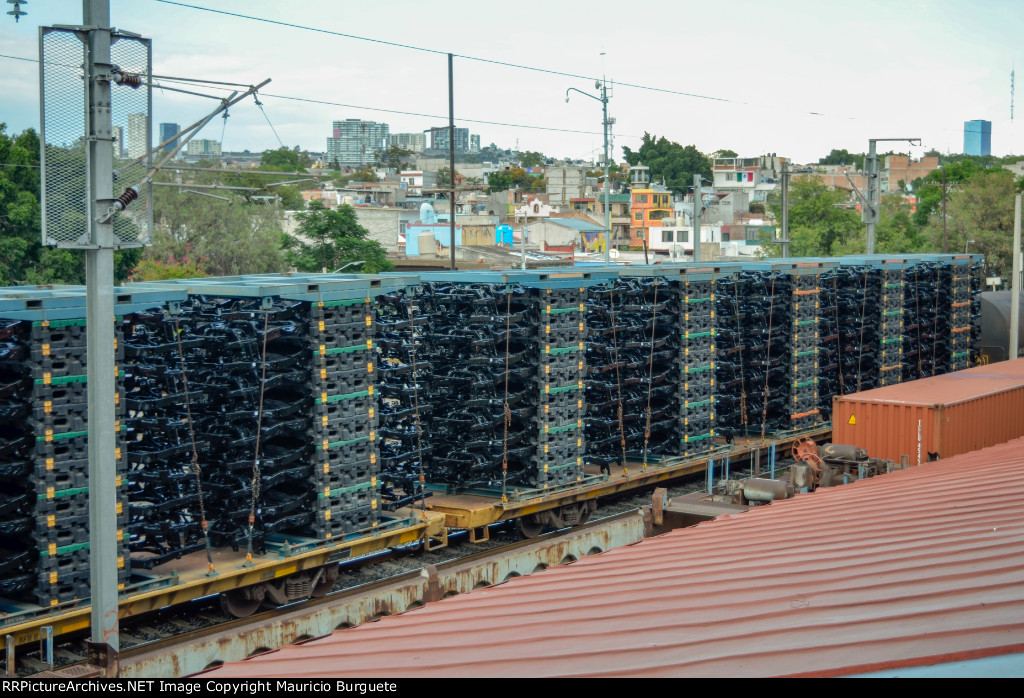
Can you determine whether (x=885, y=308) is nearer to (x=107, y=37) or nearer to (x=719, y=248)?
(x=107, y=37)

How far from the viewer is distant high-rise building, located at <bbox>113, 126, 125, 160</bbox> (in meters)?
11.8

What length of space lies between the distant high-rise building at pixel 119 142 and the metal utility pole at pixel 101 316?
0.15m

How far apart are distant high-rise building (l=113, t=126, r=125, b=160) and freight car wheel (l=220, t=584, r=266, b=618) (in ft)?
21.1

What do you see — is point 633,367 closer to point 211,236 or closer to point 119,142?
point 119,142

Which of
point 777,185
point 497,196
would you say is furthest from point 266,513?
point 777,185

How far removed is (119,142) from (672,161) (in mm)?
142553

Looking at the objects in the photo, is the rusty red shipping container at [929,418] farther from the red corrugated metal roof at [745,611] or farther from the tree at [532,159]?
the tree at [532,159]

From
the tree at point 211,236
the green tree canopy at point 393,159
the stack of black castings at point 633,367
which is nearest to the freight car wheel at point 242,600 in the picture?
the stack of black castings at point 633,367

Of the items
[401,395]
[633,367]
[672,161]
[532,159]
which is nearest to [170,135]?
[633,367]

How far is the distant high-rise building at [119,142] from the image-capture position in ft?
38.9

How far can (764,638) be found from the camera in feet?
21.1

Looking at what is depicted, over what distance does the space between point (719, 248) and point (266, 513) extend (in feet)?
258

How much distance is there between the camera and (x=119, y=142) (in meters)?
12.0

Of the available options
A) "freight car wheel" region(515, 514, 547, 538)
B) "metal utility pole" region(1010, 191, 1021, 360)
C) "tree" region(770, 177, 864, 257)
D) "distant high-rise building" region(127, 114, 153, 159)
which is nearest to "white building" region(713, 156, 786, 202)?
"tree" region(770, 177, 864, 257)
